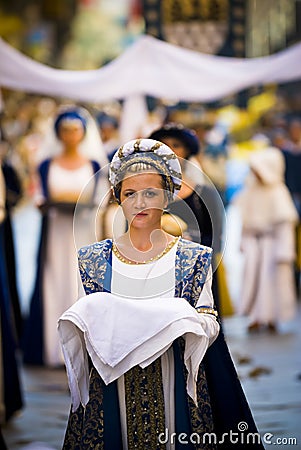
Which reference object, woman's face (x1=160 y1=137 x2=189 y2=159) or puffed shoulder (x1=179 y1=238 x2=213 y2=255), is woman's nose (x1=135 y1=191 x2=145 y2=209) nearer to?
puffed shoulder (x1=179 y1=238 x2=213 y2=255)

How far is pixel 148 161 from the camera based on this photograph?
3768 mm

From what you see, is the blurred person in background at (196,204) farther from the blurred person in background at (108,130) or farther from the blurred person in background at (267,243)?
the blurred person in background at (108,130)

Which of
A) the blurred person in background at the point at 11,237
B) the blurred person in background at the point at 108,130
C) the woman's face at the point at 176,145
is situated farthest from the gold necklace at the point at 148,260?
the blurred person in background at the point at 108,130

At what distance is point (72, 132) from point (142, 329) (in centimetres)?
443

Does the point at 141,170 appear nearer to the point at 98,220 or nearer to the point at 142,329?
the point at 98,220

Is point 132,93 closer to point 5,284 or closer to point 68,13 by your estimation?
point 5,284

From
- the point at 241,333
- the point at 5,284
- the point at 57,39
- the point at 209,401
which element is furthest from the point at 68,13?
the point at 209,401

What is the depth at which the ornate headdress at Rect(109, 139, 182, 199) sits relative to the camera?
3773mm

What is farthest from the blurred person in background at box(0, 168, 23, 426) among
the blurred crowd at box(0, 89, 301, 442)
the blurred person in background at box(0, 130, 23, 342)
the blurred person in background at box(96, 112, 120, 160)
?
the blurred person in background at box(96, 112, 120, 160)

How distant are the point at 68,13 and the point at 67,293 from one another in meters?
30.3

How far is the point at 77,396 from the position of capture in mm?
3672

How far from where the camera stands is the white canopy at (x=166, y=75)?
7.62 metres

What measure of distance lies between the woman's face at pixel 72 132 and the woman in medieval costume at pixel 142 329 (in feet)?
13.1

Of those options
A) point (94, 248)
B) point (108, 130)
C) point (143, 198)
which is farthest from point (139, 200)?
point (108, 130)
